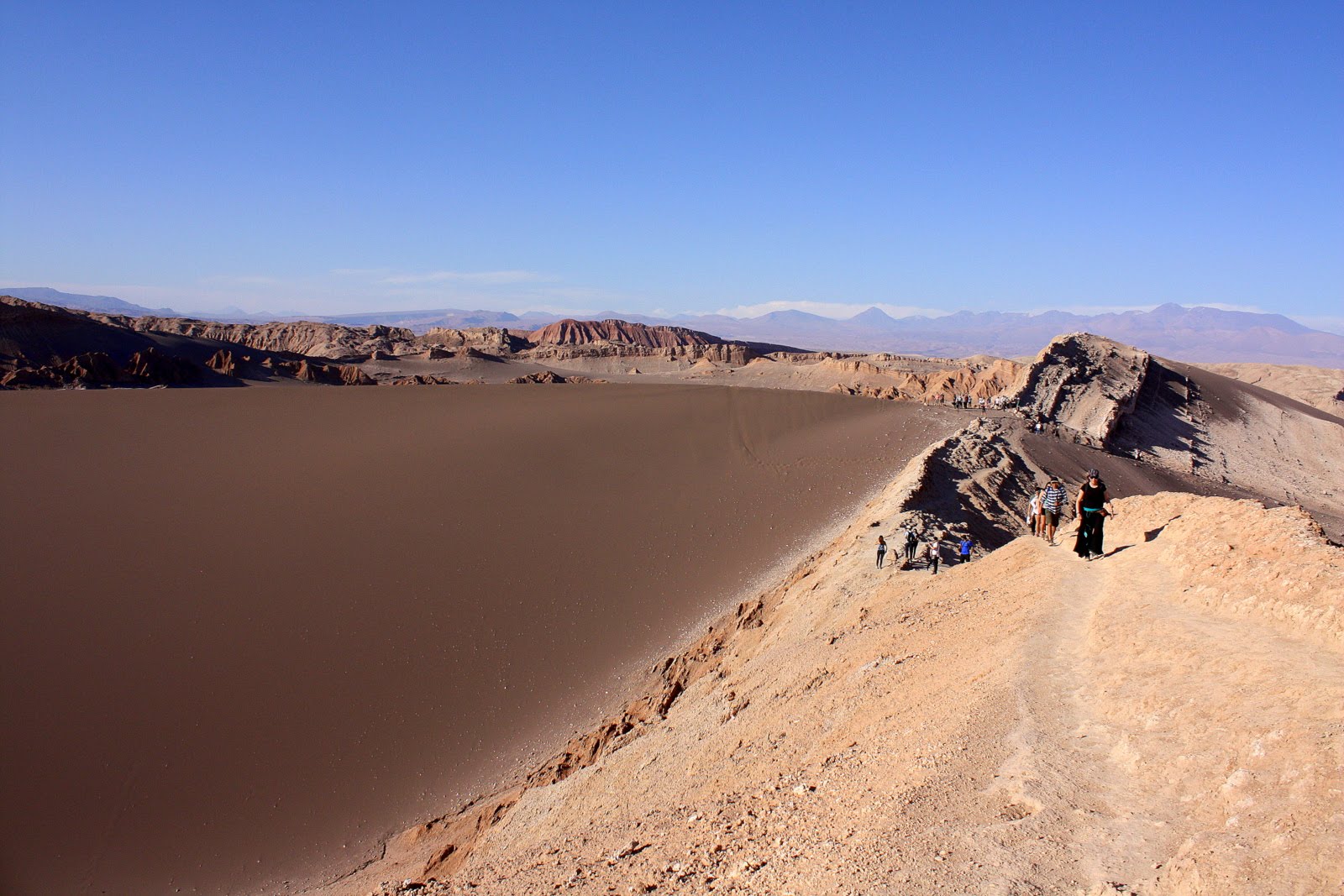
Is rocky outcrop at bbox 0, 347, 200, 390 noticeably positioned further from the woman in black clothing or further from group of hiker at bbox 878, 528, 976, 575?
the woman in black clothing

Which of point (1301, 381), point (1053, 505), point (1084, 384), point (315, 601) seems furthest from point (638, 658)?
point (1301, 381)

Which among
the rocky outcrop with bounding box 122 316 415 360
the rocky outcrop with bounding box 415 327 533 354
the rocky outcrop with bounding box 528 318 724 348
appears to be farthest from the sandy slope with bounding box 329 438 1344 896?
the rocky outcrop with bounding box 528 318 724 348

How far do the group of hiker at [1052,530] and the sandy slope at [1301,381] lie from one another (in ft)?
144

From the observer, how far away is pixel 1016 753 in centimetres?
460

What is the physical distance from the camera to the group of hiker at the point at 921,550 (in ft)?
34.1

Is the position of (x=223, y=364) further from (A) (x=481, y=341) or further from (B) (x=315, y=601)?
(B) (x=315, y=601)

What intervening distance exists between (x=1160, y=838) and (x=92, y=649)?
1309cm

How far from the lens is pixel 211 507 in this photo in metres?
15.7

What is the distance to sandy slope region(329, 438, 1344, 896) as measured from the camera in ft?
12.0

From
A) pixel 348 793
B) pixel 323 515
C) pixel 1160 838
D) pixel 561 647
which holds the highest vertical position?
pixel 1160 838

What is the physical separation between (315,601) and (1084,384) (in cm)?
2910

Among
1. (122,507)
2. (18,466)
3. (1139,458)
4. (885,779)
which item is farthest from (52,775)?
(1139,458)

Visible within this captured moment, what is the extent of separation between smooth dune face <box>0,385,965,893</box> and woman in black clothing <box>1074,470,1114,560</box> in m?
6.71

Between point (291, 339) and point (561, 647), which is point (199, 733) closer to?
point (561, 647)
